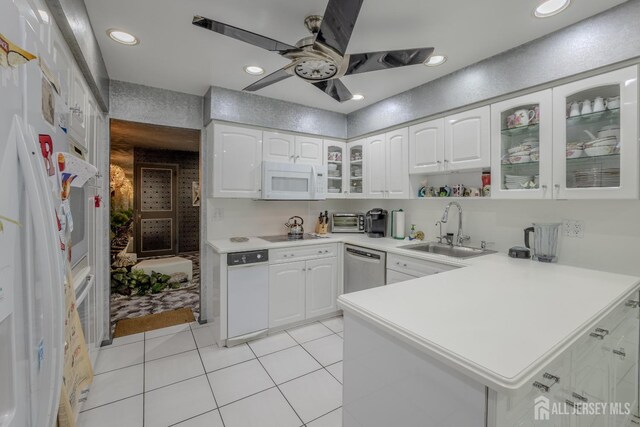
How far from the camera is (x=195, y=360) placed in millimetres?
2422

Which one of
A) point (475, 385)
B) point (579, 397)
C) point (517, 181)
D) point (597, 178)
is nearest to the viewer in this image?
point (475, 385)

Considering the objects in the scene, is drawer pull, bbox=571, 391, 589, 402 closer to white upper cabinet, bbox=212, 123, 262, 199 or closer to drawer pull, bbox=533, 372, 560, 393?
drawer pull, bbox=533, 372, 560, 393

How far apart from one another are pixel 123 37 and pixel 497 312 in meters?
2.72

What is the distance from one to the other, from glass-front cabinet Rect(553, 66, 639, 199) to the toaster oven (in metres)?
2.08

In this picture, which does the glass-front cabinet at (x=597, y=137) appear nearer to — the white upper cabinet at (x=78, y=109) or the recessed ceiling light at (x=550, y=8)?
the recessed ceiling light at (x=550, y=8)

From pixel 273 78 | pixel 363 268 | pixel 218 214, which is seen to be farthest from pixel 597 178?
pixel 218 214

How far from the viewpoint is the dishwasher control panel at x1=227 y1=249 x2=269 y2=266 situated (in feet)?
8.49

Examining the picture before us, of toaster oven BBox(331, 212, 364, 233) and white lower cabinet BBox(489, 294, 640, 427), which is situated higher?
toaster oven BBox(331, 212, 364, 233)

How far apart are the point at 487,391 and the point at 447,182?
2379 mm

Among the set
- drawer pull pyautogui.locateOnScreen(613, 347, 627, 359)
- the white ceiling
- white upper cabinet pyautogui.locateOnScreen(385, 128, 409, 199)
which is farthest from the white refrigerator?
white upper cabinet pyautogui.locateOnScreen(385, 128, 409, 199)

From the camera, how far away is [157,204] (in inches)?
252

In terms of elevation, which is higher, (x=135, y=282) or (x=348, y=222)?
(x=348, y=222)

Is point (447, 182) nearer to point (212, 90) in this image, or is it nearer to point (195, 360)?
point (212, 90)

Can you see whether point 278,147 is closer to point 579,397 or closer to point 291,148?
point 291,148
